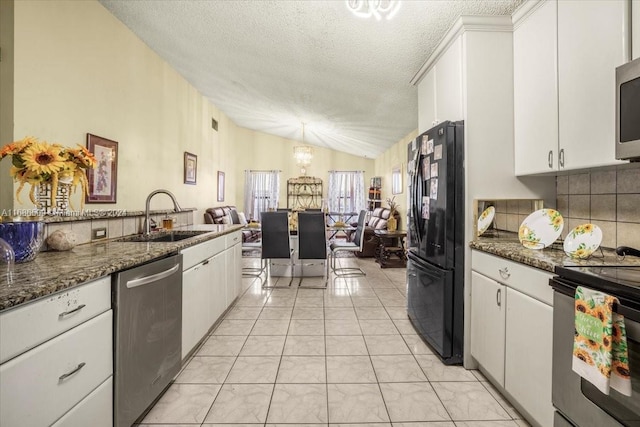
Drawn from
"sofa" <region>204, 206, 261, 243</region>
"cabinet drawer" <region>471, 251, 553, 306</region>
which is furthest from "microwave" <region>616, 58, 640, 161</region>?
"sofa" <region>204, 206, 261, 243</region>

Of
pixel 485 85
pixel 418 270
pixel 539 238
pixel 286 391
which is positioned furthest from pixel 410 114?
pixel 286 391

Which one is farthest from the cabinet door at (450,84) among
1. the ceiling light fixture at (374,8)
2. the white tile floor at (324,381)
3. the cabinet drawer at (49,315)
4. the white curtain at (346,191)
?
the white curtain at (346,191)

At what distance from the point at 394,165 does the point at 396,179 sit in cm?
41

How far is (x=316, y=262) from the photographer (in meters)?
4.64

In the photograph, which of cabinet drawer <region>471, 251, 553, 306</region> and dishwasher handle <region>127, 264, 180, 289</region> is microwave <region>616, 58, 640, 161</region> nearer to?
cabinet drawer <region>471, 251, 553, 306</region>

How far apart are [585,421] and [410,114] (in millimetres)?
4092

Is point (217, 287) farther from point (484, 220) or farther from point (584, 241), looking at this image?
point (584, 241)

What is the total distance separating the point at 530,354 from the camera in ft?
4.74

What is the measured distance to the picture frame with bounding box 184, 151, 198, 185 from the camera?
449cm

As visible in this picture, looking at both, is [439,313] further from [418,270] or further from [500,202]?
[500,202]

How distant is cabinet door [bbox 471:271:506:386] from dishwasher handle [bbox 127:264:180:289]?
75.1 inches

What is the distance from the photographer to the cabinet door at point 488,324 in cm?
170

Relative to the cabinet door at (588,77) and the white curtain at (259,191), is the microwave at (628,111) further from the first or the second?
the white curtain at (259,191)

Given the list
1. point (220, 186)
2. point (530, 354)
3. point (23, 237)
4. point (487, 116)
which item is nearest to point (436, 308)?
point (530, 354)
